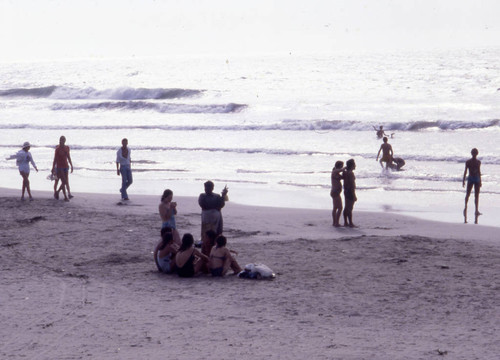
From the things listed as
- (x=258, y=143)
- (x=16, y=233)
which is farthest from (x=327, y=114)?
(x=16, y=233)

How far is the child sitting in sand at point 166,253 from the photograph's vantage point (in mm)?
10141

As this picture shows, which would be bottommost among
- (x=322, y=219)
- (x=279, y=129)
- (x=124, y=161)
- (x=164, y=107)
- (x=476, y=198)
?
(x=322, y=219)

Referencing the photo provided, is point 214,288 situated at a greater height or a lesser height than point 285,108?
lesser

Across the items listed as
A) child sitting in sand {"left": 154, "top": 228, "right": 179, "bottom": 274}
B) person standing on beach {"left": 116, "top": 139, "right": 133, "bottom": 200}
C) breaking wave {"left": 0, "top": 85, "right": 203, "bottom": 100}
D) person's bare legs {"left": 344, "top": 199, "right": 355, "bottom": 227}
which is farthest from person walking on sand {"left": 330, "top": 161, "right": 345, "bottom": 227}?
breaking wave {"left": 0, "top": 85, "right": 203, "bottom": 100}

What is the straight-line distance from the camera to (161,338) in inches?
291

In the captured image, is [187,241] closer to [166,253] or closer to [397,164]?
[166,253]

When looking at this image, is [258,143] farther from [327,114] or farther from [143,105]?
[143,105]

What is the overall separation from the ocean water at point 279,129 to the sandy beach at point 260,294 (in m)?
4.08

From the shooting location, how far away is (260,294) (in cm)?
911

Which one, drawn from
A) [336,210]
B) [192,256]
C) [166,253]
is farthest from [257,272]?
[336,210]

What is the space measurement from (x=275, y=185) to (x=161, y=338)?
1384 centimetres

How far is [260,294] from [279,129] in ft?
108

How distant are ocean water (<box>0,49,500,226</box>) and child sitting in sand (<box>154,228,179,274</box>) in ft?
23.3

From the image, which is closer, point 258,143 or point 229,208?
point 229,208
